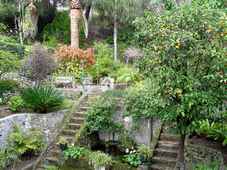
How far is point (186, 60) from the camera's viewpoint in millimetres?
8258

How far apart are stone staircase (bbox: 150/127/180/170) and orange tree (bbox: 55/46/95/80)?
6.22 meters

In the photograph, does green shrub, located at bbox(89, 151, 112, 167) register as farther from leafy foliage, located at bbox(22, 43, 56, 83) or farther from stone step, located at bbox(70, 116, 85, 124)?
leafy foliage, located at bbox(22, 43, 56, 83)

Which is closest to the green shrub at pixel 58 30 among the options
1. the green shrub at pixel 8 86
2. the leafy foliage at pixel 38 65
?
the leafy foliage at pixel 38 65

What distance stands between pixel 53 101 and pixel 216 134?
583 cm

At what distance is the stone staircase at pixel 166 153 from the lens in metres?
10.6

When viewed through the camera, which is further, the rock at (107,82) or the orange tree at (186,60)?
the rock at (107,82)

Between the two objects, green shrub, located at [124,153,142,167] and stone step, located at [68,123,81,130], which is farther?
stone step, located at [68,123,81,130]

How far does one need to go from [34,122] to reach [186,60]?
20.6 feet

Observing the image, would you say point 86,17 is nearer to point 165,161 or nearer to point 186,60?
point 165,161

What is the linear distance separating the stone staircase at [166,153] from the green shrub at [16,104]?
507 centimetres

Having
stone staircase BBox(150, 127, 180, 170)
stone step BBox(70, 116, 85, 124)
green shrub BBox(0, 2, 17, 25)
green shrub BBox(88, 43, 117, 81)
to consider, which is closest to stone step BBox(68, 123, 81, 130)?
stone step BBox(70, 116, 85, 124)

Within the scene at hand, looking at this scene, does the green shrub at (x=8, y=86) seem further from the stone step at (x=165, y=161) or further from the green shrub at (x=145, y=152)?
the stone step at (x=165, y=161)

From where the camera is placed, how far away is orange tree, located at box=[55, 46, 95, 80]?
1634 centimetres

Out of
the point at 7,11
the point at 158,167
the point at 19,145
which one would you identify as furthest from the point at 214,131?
the point at 7,11
